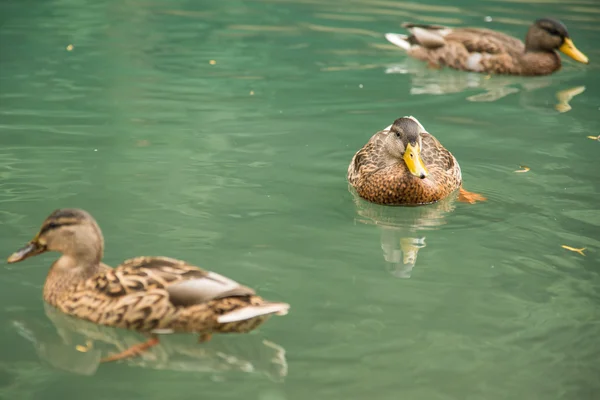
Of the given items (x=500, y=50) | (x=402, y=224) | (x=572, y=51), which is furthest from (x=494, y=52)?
(x=402, y=224)

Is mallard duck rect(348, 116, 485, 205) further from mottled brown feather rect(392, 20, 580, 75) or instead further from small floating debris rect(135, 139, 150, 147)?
mottled brown feather rect(392, 20, 580, 75)

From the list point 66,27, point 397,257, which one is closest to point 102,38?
point 66,27

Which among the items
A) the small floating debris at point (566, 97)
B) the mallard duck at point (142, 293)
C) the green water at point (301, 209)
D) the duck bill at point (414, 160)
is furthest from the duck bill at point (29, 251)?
the small floating debris at point (566, 97)

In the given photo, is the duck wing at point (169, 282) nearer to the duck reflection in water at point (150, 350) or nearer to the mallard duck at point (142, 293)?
the mallard duck at point (142, 293)

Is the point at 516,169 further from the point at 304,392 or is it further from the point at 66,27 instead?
the point at 66,27

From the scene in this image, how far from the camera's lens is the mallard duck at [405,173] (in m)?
8.62

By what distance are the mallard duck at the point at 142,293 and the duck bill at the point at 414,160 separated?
313cm

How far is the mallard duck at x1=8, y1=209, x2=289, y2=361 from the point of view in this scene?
5.66 m

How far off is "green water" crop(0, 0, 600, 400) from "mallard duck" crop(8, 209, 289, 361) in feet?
0.39

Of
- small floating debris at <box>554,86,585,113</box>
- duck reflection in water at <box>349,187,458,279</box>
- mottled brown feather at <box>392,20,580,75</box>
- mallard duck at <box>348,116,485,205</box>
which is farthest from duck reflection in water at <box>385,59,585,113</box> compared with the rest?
duck reflection in water at <box>349,187,458,279</box>

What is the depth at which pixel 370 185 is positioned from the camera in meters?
8.76

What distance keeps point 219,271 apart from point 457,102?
5.97m

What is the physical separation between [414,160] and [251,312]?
347 cm

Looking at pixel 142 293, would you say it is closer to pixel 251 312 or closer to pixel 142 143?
pixel 251 312
